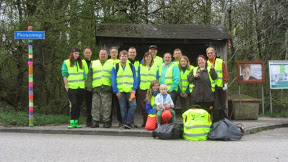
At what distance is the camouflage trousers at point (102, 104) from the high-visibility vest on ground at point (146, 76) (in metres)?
0.90

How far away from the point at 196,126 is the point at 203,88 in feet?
4.00

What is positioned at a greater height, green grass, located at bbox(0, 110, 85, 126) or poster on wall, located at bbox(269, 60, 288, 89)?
poster on wall, located at bbox(269, 60, 288, 89)

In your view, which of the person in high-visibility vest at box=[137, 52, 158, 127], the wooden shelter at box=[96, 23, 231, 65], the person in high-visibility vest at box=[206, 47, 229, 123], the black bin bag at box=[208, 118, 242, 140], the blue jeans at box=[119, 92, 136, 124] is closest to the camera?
the black bin bag at box=[208, 118, 242, 140]

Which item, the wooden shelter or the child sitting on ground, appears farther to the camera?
the wooden shelter

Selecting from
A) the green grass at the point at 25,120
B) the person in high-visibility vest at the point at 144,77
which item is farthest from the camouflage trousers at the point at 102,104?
the green grass at the point at 25,120

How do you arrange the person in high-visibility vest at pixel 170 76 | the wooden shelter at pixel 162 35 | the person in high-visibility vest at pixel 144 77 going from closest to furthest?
the person in high-visibility vest at pixel 170 76 < the person in high-visibility vest at pixel 144 77 < the wooden shelter at pixel 162 35

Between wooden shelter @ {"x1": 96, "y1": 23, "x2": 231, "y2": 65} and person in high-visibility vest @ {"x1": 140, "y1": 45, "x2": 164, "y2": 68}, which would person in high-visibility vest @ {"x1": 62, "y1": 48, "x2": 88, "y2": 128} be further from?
wooden shelter @ {"x1": 96, "y1": 23, "x2": 231, "y2": 65}

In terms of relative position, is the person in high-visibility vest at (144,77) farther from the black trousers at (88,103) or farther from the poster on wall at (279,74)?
the poster on wall at (279,74)

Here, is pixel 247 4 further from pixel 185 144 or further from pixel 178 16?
pixel 185 144

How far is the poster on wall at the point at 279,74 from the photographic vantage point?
14.3m

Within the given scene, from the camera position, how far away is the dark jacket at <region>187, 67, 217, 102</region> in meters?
8.78

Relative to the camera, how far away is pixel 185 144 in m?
7.04

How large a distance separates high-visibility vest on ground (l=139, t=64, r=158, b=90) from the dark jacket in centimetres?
120

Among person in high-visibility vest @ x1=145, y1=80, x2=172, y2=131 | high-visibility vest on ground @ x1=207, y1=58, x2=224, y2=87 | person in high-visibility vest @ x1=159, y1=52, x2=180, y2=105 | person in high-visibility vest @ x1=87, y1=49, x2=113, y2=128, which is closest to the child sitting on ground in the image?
person in high-visibility vest @ x1=145, y1=80, x2=172, y2=131
